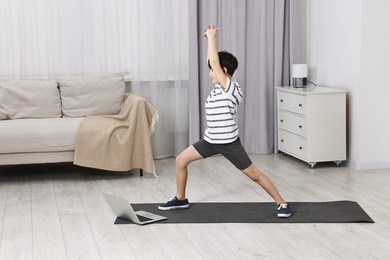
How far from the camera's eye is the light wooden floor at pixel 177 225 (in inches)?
139

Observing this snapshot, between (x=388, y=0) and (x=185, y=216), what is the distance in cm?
255

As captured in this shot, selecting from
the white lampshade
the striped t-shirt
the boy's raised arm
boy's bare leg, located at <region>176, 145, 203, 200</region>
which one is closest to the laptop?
boy's bare leg, located at <region>176, 145, 203, 200</region>

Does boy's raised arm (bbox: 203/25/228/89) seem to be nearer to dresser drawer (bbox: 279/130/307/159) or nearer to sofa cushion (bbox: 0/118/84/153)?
sofa cushion (bbox: 0/118/84/153)

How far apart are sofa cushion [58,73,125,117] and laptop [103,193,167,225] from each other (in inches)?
64.8

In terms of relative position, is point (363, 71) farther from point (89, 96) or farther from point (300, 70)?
point (89, 96)

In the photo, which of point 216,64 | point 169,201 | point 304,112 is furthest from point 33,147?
point 304,112

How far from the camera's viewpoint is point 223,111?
4109mm

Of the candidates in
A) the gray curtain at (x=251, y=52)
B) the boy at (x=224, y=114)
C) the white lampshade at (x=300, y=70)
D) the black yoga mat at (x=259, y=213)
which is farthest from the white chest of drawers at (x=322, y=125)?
the boy at (x=224, y=114)

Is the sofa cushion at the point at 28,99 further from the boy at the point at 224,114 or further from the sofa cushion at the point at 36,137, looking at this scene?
the boy at the point at 224,114

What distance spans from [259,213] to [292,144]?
1.78m

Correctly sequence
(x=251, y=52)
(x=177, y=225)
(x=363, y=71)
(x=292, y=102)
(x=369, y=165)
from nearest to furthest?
(x=177, y=225) → (x=363, y=71) → (x=369, y=165) → (x=292, y=102) → (x=251, y=52)

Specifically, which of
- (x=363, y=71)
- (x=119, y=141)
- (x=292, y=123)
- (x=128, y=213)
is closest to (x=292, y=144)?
(x=292, y=123)

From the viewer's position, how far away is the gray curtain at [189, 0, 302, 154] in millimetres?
6242

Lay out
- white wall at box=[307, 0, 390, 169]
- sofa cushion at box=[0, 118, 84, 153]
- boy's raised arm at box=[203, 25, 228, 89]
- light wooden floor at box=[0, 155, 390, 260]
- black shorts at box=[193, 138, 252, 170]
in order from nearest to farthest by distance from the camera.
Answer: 1. light wooden floor at box=[0, 155, 390, 260]
2. boy's raised arm at box=[203, 25, 228, 89]
3. black shorts at box=[193, 138, 252, 170]
4. sofa cushion at box=[0, 118, 84, 153]
5. white wall at box=[307, 0, 390, 169]
